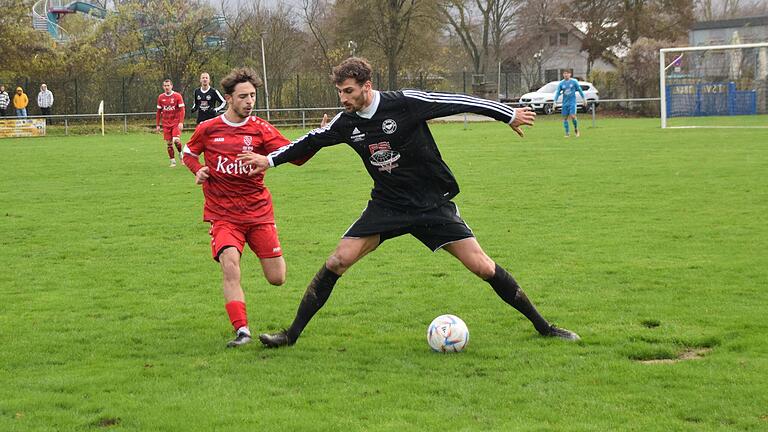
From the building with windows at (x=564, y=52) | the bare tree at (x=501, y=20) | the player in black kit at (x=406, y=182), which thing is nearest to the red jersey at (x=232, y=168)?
the player in black kit at (x=406, y=182)

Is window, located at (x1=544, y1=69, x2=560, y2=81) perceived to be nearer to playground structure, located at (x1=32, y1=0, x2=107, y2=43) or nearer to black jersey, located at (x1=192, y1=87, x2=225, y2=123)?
playground structure, located at (x1=32, y1=0, x2=107, y2=43)

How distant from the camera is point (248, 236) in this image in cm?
638

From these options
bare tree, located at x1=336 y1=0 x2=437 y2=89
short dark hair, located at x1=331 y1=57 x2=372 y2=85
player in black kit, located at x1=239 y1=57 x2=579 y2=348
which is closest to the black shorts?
player in black kit, located at x1=239 y1=57 x2=579 y2=348

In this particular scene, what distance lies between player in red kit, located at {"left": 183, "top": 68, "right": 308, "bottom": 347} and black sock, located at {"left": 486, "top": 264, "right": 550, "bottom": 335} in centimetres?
150

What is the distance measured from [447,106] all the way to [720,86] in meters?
25.3

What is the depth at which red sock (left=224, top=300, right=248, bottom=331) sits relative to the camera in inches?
236

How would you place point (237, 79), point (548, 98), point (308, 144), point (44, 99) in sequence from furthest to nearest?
point (548, 98)
point (44, 99)
point (237, 79)
point (308, 144)

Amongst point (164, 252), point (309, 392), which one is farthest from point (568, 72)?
point (309, 392)

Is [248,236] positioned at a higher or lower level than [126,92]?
lower

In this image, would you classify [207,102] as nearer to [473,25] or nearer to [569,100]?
[569,100]

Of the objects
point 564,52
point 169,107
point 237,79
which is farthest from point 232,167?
point 564,52

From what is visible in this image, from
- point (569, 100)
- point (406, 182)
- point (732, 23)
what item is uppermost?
point (732, 23)

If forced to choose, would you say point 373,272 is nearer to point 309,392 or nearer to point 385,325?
point 385,325

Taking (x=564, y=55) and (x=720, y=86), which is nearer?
(x=720, y=86)
